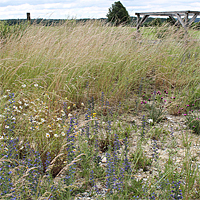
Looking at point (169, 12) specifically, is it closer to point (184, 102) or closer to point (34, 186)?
point (184, 102)

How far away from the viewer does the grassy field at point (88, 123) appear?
5.92 feet

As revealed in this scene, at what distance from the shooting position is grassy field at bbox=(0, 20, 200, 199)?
5.92 ft

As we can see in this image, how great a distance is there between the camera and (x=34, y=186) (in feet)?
5.82

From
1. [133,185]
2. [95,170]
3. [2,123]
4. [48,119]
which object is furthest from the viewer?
[48,119]

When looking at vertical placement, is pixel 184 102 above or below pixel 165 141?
above

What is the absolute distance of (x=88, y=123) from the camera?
8.90 ft

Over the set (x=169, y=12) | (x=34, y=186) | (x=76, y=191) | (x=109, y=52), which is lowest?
(x=76, y=191)

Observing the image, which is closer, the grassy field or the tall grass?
the grassy field

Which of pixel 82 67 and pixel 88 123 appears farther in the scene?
pixel 82 67

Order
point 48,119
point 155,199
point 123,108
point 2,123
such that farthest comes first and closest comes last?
point 123,108, point 48,119, point 2,123, point 155,199

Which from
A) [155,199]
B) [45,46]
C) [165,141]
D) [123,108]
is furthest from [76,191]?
[45,46]

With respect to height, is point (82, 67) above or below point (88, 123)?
above

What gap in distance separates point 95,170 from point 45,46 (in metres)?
3.05

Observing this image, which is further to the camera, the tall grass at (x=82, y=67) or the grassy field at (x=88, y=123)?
the tall grass at (x=82, y=67)
